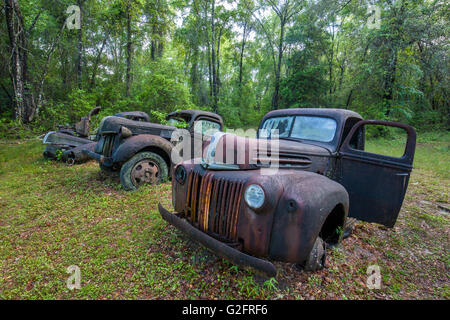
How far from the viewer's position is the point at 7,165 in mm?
5727

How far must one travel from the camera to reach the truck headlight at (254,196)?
1.67 metres

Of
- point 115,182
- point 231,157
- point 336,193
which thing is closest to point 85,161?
point 115,182

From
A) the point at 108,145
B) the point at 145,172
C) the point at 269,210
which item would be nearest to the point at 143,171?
the point at 145,172

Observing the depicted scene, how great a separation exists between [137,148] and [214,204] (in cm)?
281

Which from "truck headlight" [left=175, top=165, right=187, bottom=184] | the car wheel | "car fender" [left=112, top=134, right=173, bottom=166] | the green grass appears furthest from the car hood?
"car fender" [left=112, top=134, right=173, bottom=166]

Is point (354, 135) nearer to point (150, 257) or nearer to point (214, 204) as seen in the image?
point (214, 204)

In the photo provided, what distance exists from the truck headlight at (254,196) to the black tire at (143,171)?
3185 millimetres

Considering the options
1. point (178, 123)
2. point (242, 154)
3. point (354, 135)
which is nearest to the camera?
point (242, 154)

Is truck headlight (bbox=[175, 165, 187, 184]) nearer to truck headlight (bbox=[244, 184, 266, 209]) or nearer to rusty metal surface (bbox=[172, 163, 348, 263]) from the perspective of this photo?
rusty metal surface (bbox=[172, 163, 348, 263])

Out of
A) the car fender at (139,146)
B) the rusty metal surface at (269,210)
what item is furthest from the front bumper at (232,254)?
the car fender at (139,146)

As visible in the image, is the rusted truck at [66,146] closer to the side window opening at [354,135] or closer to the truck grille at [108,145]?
the truck grille at [108,145]

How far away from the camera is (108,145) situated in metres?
4.42

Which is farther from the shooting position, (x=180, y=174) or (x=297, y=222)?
(x=180, y=174)
